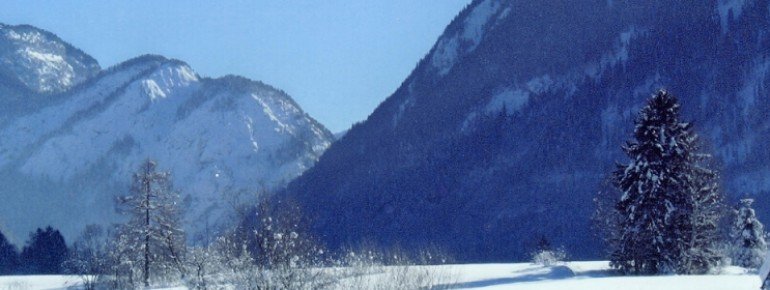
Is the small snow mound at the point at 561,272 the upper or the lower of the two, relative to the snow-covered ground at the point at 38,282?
lower

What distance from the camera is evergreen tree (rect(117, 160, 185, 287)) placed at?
44156 millimetres

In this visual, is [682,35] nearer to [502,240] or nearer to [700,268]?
[502,240]

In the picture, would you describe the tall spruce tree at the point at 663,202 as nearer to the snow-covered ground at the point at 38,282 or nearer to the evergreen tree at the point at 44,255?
the snow-covered ground at the point at 38,282

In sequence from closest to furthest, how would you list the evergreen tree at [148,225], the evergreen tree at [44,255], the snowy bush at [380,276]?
the snowy bush at [380,276], the evergreen tree at [148,225], the evergreen tree at [44,255]

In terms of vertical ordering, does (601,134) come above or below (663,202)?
above

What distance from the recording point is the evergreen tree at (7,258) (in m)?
96.7

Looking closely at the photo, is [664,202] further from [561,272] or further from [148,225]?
[148,225]

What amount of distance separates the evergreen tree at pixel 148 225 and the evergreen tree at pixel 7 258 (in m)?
56.8

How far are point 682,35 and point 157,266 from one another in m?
162

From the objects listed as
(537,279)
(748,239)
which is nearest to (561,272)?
(537,279)

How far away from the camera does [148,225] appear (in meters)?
44.9

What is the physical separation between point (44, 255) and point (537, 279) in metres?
74.1

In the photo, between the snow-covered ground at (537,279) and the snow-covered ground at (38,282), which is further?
the snow-covered ground at (38,282)

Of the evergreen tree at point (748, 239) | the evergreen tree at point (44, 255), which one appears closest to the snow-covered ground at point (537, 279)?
the evergreen tree at point (748, 239)
